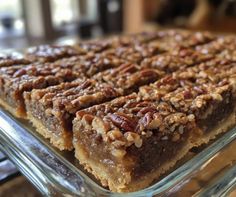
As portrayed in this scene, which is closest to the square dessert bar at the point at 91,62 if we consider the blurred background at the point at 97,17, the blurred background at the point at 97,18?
the blurred background at the point at 97,18

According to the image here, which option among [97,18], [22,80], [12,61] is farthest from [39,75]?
[97,18]

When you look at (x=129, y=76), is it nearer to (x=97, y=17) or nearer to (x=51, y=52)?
(x=51, y=52)

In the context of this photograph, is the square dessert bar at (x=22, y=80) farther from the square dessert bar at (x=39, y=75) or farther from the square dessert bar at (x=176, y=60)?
the square dessert bar at (x=176, y=60)

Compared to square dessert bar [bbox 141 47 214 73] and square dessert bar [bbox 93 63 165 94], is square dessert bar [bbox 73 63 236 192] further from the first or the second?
square dessert bar [bbox 141 47 214 73]

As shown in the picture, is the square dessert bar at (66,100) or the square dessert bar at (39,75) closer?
the square dessert bar at (66,100)

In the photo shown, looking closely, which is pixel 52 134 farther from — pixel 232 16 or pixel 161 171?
pixel 232 16
